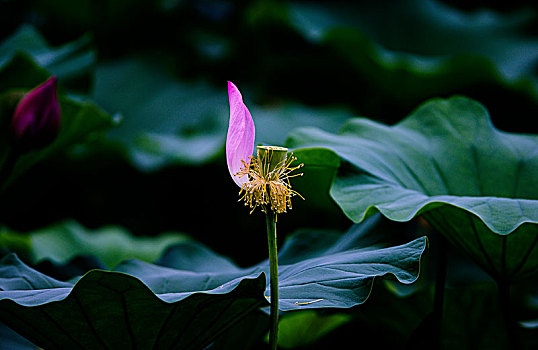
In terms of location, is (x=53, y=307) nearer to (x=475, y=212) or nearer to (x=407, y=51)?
(x=475, y=212)

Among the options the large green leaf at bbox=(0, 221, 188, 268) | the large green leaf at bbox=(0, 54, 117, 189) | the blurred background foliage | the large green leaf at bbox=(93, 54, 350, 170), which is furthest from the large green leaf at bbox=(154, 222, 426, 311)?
the large green leaf at bbox=(93, 54, 350, 170)

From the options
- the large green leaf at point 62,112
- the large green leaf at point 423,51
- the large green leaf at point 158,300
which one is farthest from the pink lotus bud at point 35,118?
the large green leaf at point 423,51

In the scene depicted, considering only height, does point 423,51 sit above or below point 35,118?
above

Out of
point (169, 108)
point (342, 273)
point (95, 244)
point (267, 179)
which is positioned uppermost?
point (267, 179)

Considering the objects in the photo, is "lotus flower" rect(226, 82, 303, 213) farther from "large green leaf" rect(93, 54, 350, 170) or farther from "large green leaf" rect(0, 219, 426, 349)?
"large green leaf" rect(93, 54, 350, 170)

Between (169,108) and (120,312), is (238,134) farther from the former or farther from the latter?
(169,108)

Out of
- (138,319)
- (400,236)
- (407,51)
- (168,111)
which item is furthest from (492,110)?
(138,319)

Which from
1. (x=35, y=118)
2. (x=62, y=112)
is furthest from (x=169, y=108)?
(x=35, y=118)

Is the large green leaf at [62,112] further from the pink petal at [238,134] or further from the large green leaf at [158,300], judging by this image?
the pink petal at [238,134]
